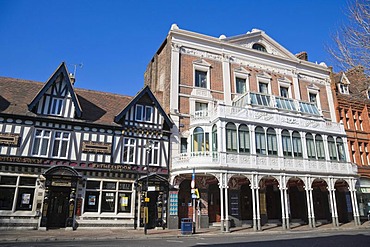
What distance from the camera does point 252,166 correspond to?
1948 cm

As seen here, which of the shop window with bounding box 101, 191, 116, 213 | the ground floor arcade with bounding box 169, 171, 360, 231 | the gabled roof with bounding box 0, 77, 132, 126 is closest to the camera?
the gabled roof with bounding box 0, 77, 132, 126

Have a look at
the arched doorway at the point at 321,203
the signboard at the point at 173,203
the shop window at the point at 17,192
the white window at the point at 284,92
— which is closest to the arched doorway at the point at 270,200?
the arched doorway at the point at 321,203

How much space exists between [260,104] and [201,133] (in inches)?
258

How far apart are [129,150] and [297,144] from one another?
44.2 ft

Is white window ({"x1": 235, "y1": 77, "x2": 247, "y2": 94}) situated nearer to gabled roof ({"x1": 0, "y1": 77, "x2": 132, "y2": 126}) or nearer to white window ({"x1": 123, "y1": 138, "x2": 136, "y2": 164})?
gabled roof ({"x1": 0, "y1": 77, "x2": 132, "y2": 126})

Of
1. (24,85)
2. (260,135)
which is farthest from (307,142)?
(24,85)

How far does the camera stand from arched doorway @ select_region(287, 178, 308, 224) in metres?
24.2

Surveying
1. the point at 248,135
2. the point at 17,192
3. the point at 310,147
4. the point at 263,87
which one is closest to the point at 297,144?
the point at 310,147

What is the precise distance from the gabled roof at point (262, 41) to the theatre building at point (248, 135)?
4.3 inches

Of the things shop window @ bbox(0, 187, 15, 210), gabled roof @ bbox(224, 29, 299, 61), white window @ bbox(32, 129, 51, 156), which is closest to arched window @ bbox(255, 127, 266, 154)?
gabled roof @ bbox(224, 29, 299, 61)

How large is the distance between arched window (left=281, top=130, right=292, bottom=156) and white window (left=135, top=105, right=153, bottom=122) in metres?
10.6

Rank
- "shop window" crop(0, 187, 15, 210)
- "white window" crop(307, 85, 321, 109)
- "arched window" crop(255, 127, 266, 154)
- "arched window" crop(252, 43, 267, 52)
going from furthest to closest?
"white window" crop(307, 85, 321, 109)
"arched window" crop(252, 43, 267, 52)
"arched window" crop(255, 127, 266, 154)
"shop window" crop(0, 187, 15, 210)

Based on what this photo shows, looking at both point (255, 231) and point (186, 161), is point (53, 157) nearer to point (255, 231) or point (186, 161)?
point (186, 161)

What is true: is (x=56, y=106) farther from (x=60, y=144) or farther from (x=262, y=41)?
(x=262, y=41)
